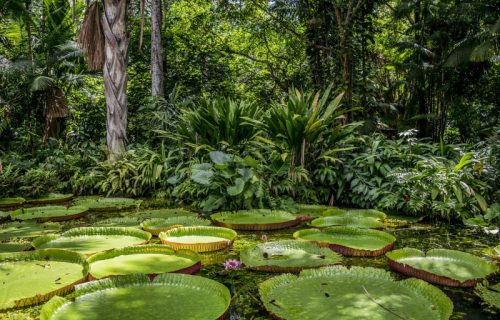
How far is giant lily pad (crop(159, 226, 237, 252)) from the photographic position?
2.52 metres

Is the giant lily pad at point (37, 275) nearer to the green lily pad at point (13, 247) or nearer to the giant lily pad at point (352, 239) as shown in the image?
the green lily pad at point (13, 247)

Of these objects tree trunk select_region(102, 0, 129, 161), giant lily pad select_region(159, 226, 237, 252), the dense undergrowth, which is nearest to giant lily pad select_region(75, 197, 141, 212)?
the dense undergrowth

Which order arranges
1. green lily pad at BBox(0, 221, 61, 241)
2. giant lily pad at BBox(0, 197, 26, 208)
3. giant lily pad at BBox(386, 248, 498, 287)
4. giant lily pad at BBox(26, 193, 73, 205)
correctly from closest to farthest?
1. giant lily pad at BBox(386, 248, 498, 287)
2. green lily pad at BBox(0, 221, 61, 241)
3. giant lily pad at BBox(0, 197, 26, 208)
4. giant lily pad at BBox(26, 193, 73, 205)

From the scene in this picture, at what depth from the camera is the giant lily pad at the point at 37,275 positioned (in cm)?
165

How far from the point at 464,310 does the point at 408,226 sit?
173cm

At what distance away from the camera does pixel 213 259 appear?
7.85ft

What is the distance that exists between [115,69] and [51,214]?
260cm

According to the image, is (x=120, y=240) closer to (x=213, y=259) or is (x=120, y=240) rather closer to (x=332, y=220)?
(x=213, y=259)

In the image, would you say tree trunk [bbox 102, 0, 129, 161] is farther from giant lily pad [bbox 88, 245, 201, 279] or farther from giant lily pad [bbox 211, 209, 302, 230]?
giant lily pad [bbox 88, 245, 201, 279]

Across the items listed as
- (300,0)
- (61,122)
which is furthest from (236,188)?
(61,122)

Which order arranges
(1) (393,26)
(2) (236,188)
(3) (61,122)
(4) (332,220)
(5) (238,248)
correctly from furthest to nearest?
1. (1) (393,26)
2. (3) (61,122)
3. (2) (236,188)
4. (4) (332,220)
5. (5) (238,248)

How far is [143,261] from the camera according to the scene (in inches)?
85.3

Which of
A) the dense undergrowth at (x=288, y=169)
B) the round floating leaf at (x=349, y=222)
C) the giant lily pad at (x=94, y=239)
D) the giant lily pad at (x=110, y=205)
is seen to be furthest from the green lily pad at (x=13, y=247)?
the round floating leaf at (x=349, y=222)

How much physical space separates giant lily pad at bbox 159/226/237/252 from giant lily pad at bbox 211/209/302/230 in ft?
1.25
